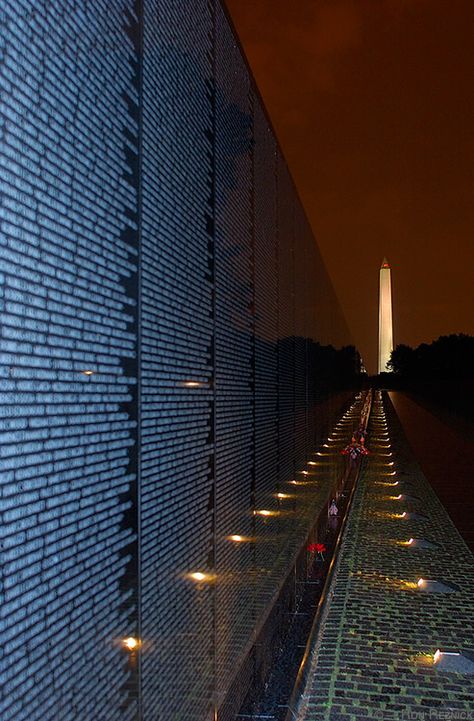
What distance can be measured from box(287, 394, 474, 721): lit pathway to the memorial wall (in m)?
1.02

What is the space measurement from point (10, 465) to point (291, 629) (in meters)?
9.17

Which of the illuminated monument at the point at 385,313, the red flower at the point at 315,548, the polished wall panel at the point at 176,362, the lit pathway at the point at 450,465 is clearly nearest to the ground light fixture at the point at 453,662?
the polished wall panel at the point at 176,362

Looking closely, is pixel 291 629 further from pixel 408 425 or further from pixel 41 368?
pixel 408 425

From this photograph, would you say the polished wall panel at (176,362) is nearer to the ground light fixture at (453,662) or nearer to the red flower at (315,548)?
the ground light fixture at (453,662)

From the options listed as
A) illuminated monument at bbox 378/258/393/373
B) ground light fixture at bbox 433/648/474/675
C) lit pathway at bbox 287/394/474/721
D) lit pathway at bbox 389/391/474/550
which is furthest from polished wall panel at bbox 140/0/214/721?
illuminated monument at bbox 378/258/393/373

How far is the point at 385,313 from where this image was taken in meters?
134

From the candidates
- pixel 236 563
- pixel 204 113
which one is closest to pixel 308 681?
pixel 236 563

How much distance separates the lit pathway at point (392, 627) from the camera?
6617 millimetres

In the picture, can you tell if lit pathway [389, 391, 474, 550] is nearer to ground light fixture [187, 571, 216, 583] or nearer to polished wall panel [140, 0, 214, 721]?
ground light fixture [187, 571, 216, 583]

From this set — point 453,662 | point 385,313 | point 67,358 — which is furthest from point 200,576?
Result: point 385,313

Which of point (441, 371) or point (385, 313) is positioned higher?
point (385, 313)

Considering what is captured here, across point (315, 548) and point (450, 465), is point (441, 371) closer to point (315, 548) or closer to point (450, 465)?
point (450, 465)

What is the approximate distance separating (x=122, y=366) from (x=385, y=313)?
132497mm

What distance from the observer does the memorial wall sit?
3256 mm
